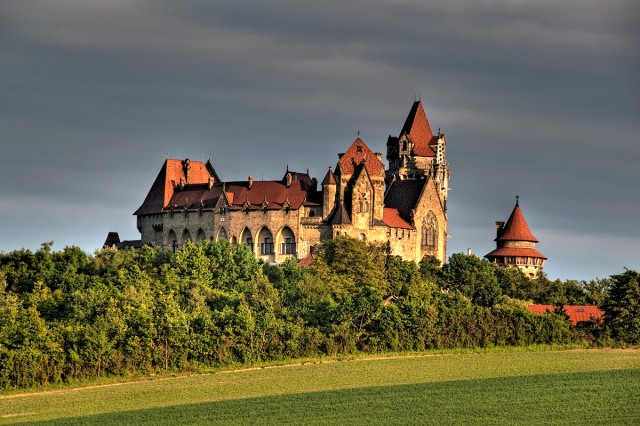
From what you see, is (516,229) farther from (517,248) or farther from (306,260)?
(306,260)

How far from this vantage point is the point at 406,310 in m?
80.5

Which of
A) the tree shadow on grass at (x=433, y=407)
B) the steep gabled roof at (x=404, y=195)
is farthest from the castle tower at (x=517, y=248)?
the tree shadow on grass at (x=433, y=407)

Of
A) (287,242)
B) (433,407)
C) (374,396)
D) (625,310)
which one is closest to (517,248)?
(287,242)

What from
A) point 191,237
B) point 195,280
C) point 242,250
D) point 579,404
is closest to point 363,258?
point 242,250

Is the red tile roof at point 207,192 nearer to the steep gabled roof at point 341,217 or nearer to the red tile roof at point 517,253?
the steep gabled roof at point 341,217

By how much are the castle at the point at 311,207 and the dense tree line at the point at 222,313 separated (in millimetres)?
8648

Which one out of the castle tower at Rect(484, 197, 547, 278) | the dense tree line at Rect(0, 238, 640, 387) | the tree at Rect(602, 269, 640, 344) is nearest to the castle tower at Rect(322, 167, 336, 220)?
the dense tree line at Rect(0, 238, 640, 387)

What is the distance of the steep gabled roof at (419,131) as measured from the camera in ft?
449

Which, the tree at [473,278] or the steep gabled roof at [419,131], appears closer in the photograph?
the tree at [473,278]

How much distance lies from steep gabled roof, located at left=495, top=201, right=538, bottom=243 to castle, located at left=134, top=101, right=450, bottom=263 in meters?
5.59

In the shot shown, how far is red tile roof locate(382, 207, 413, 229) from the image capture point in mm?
122062

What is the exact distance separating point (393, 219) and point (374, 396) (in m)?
65.1

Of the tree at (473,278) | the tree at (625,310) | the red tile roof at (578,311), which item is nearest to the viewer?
the tree at (625,310)

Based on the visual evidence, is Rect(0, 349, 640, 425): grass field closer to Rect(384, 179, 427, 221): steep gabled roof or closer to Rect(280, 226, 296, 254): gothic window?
Rect(280, 226, 296, 254): gothic window
